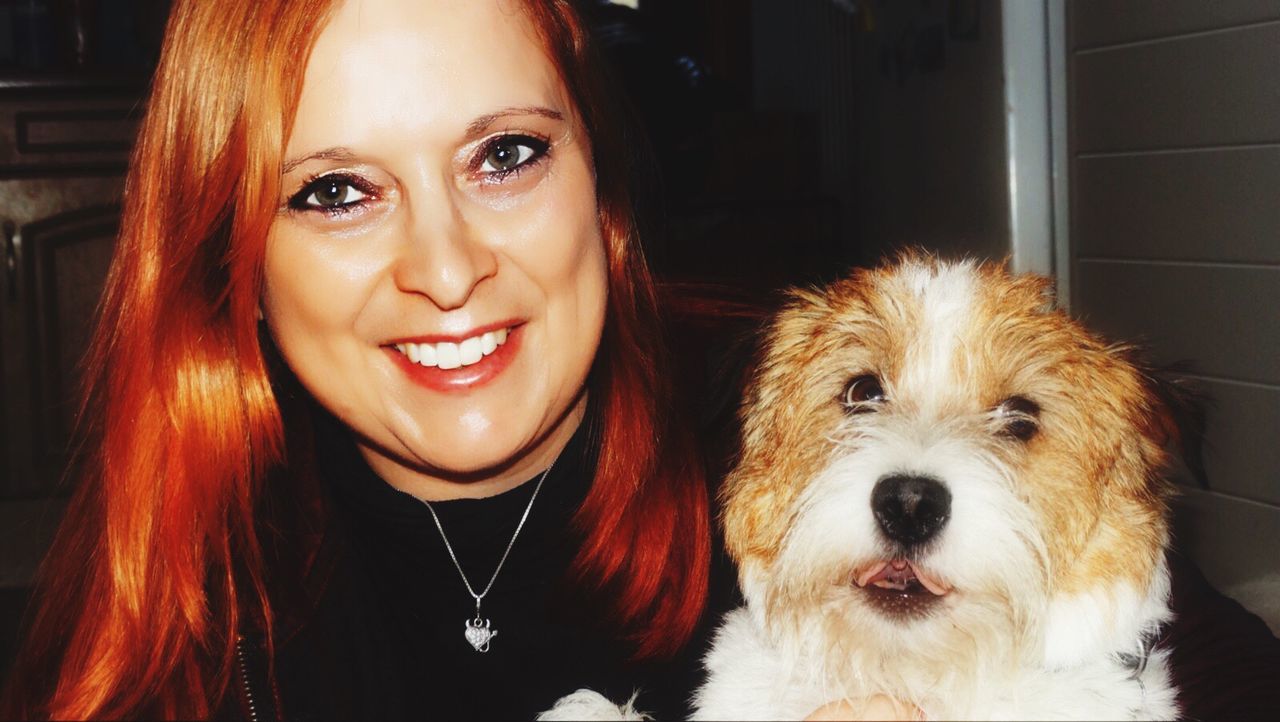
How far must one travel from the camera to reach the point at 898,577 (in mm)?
→ 1385

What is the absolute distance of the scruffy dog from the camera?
4.50 feet

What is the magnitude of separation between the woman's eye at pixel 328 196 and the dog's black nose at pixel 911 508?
82 cm

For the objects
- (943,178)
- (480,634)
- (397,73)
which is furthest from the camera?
(943,178)

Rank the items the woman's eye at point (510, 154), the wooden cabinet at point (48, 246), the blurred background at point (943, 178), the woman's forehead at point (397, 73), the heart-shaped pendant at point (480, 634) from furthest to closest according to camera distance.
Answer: the wooden cabinet at point (48, 246) → the blurred background at point (943, 178) → the heart-shaped pendant at point (480, 634) → the woman's eye at point (510, 154) → the woman's forehead at point (397, 73)

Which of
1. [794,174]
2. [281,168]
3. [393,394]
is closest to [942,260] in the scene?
[393,394]

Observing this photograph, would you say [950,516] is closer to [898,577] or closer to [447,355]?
[898,577]

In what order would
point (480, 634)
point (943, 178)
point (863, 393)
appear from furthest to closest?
point (943, 178) < point (480, 634) < point (863, 393)

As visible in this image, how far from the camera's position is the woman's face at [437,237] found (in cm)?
152

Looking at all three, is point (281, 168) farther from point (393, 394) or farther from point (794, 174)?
point (794, 174)

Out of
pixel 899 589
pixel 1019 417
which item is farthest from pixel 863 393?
pixel 899 589

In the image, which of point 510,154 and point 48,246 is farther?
point 48,246

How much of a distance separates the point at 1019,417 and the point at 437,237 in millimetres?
836

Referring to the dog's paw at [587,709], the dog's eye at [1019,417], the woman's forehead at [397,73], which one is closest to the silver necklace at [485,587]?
the dog's paw at [587,709]

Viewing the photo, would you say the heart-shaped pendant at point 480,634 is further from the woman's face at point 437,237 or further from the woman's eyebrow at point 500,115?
the woman's eyebrow at point 500,115
